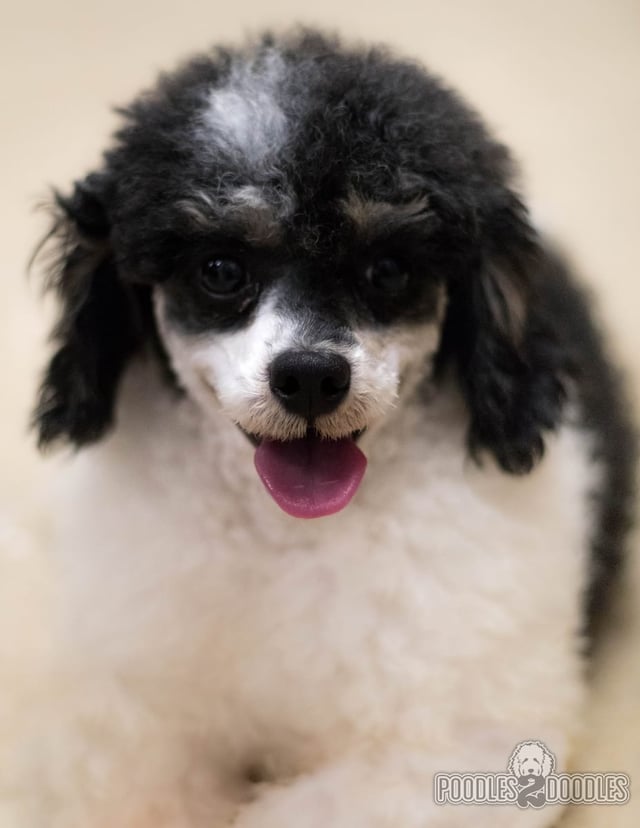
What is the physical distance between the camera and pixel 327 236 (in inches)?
39.5

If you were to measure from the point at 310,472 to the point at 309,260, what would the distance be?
0.25 meters

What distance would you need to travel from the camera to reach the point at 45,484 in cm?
174

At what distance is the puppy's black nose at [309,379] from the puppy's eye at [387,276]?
0.13 metres

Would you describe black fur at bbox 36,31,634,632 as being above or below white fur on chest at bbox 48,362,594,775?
above

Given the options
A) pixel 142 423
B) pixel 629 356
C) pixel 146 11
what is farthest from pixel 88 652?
pixel 146 11

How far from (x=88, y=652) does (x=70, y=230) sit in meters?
0.58

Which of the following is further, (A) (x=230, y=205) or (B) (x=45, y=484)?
(B) (x=45, y=484)

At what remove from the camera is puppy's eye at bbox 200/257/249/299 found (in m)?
1.05

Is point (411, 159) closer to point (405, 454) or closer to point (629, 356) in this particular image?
point (405, 454)

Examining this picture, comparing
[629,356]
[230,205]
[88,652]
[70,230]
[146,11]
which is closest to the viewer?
[230,205]

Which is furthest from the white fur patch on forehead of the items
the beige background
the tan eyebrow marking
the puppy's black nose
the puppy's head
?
the beige background

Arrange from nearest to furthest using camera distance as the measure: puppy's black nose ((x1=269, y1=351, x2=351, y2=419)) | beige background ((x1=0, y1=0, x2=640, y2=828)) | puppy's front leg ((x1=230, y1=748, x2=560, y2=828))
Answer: puppy's black nose ((x1=269, y1=351, x2=351, y2=419)) → puppy's front leg ((x1=230, y1=748, x2=560, y2=828)) → beige background ((x1=0, y1=0, x2=640, y2=828))

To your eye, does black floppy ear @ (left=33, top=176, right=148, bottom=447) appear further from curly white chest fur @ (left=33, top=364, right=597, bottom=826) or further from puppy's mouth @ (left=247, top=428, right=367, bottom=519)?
puppy's mouth @ (left=247, top=428, right=367, bottom=519)

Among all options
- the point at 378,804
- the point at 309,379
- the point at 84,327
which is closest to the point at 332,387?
the point at 309,379
